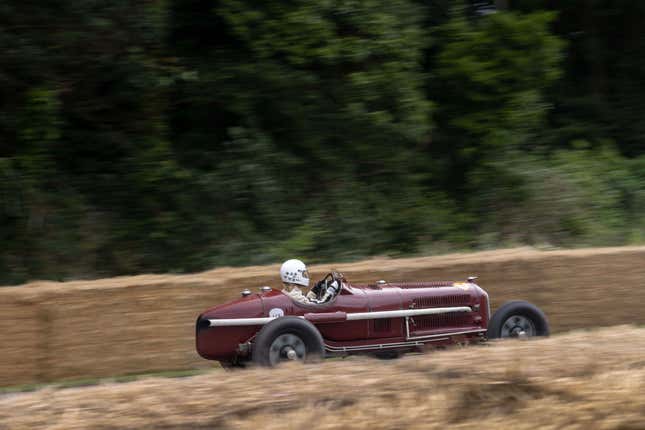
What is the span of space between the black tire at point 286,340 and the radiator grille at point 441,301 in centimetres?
169

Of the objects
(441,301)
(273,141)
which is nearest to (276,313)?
(441,301)

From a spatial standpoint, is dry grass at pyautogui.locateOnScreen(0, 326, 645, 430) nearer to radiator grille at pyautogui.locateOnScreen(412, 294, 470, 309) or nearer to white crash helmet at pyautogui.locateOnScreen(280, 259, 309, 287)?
white crash helmet at pyautogui.locateOnScreen(280, 259, 309, 287)

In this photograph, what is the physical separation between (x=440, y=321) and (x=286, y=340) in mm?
2313

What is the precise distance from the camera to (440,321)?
1097 cm

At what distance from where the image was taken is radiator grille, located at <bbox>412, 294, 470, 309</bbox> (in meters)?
10.8

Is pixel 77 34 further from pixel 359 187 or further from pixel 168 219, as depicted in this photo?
pixel 359 187

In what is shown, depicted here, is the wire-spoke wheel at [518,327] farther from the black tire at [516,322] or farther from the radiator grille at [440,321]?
the radiator grille at [440,321]

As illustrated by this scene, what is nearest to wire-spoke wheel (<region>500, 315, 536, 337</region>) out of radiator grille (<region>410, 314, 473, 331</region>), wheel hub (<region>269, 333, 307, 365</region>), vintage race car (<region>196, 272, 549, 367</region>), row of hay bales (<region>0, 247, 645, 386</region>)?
vintage race car (<region>196, 272, 549, 367</region>)

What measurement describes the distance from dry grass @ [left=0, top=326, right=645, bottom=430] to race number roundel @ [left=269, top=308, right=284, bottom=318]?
11.7 ft

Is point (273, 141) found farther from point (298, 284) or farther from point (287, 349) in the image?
point (287, 349)

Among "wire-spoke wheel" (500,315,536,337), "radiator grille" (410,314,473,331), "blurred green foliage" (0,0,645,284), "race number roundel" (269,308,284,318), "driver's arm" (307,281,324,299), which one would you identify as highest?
"blurred green foliage" (0,0,645,284)

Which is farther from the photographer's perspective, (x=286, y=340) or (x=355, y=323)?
(x=355, y=323)

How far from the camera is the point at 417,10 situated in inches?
715

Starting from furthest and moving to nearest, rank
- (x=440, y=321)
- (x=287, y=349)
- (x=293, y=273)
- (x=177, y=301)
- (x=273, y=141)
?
(x=273, y=141), (x=177, y=301), (x=440, y=321), (x=293, y=273), (x=287, y=349)
